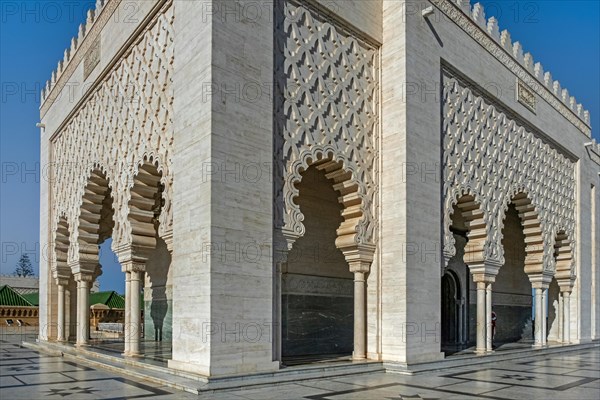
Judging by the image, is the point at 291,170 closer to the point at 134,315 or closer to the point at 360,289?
the point at 360,289

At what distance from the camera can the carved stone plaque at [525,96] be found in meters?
9.46

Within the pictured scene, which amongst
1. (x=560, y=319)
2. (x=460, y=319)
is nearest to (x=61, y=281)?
(x=460, y=319)

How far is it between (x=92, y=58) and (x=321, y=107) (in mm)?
3935

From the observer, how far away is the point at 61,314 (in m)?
9.38

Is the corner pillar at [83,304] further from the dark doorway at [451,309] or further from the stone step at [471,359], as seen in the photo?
the dark doorway at [451,309]

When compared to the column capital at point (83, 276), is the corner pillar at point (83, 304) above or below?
below

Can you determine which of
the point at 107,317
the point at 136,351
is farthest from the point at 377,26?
the point at 107,317

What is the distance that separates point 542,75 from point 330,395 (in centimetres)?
824

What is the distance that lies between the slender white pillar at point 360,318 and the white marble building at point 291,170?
0.02 meters

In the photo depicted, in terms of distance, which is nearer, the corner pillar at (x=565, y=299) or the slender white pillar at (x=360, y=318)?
the slender white pillar at (x=360, y=318)

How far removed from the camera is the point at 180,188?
5.36 metres

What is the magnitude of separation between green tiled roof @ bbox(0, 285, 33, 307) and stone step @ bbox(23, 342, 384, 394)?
27.9 ft

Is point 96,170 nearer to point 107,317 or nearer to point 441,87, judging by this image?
point 441,87

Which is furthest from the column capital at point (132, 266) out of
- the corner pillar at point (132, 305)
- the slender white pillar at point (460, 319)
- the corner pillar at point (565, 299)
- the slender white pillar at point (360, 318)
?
the corner pillar at point (565, 299)
